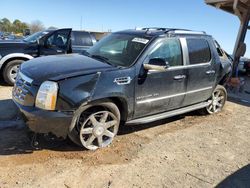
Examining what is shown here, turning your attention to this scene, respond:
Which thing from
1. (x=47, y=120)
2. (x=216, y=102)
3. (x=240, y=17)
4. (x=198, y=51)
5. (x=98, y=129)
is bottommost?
(x=216, y=102)

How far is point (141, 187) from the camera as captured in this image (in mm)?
3484

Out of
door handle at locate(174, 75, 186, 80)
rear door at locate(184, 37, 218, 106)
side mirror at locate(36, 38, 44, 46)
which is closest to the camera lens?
door handle at locate(174, 75, 186, 80)

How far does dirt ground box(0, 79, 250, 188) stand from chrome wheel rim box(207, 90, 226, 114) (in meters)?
1.12

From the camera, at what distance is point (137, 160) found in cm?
415

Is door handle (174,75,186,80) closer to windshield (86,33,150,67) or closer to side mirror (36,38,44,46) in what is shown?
windshield (86,33,150,67)

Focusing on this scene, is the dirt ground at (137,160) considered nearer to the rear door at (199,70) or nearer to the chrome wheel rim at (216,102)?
the rear door at (199,70)

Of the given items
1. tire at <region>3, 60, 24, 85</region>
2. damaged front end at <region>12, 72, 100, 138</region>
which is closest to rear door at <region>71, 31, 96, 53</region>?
tire at <region>3, 60, 24, 85</region>

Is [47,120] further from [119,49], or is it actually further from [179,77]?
[179,77]

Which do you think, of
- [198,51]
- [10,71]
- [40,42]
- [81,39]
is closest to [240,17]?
[81,39]

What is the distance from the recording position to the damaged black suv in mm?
3824

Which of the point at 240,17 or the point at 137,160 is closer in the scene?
the point at 137,160

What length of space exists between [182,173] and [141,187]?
Answer: 2.41 feet

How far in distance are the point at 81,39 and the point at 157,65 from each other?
5.65 metres

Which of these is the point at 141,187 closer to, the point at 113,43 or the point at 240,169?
the point at 240,169
